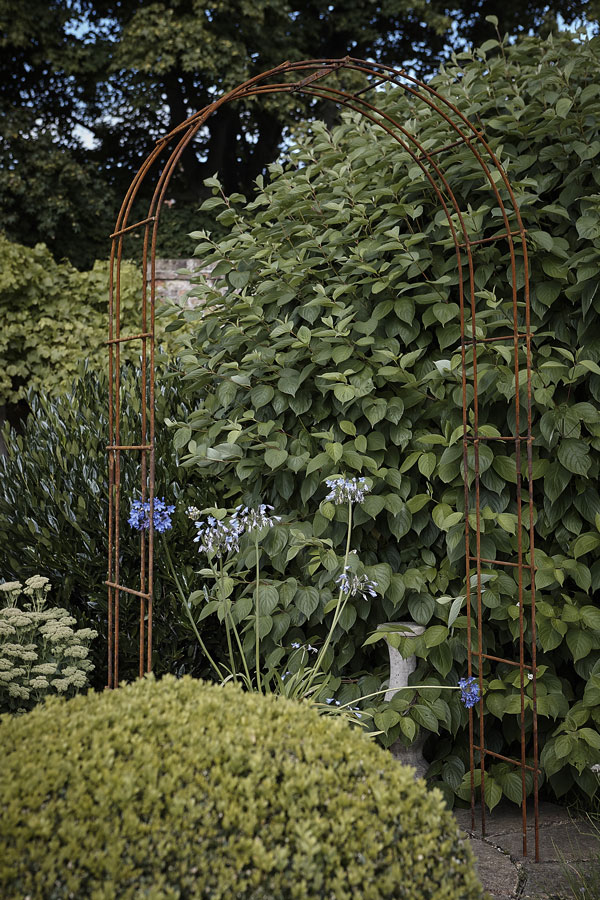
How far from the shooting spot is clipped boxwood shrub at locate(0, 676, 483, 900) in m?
1.24

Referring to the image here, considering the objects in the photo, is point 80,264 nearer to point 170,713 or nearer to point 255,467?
point 255,467

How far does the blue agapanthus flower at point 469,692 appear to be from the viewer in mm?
2355

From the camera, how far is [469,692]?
2400 millimetres

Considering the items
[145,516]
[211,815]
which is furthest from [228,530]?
[211,815]

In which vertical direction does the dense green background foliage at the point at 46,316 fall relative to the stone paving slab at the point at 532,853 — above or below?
above

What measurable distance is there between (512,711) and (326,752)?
119 cm

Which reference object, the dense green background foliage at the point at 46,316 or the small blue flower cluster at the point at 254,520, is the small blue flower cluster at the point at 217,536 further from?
the dense green background foliage at the point at 46,316

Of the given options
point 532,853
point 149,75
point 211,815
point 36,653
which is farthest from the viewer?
point 149,75

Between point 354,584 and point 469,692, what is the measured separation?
0.50 metres

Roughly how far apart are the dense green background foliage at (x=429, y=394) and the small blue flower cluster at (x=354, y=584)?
56 millimetres

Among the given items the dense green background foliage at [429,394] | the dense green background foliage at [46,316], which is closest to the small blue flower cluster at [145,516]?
the dense green background foliage at [429,394]

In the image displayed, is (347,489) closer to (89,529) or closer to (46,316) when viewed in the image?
(89,529)

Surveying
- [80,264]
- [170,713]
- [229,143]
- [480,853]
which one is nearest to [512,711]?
[480,853]

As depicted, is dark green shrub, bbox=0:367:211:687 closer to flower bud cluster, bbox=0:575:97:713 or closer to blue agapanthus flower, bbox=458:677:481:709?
flower bud cluster, bbox=0:575:97:713
